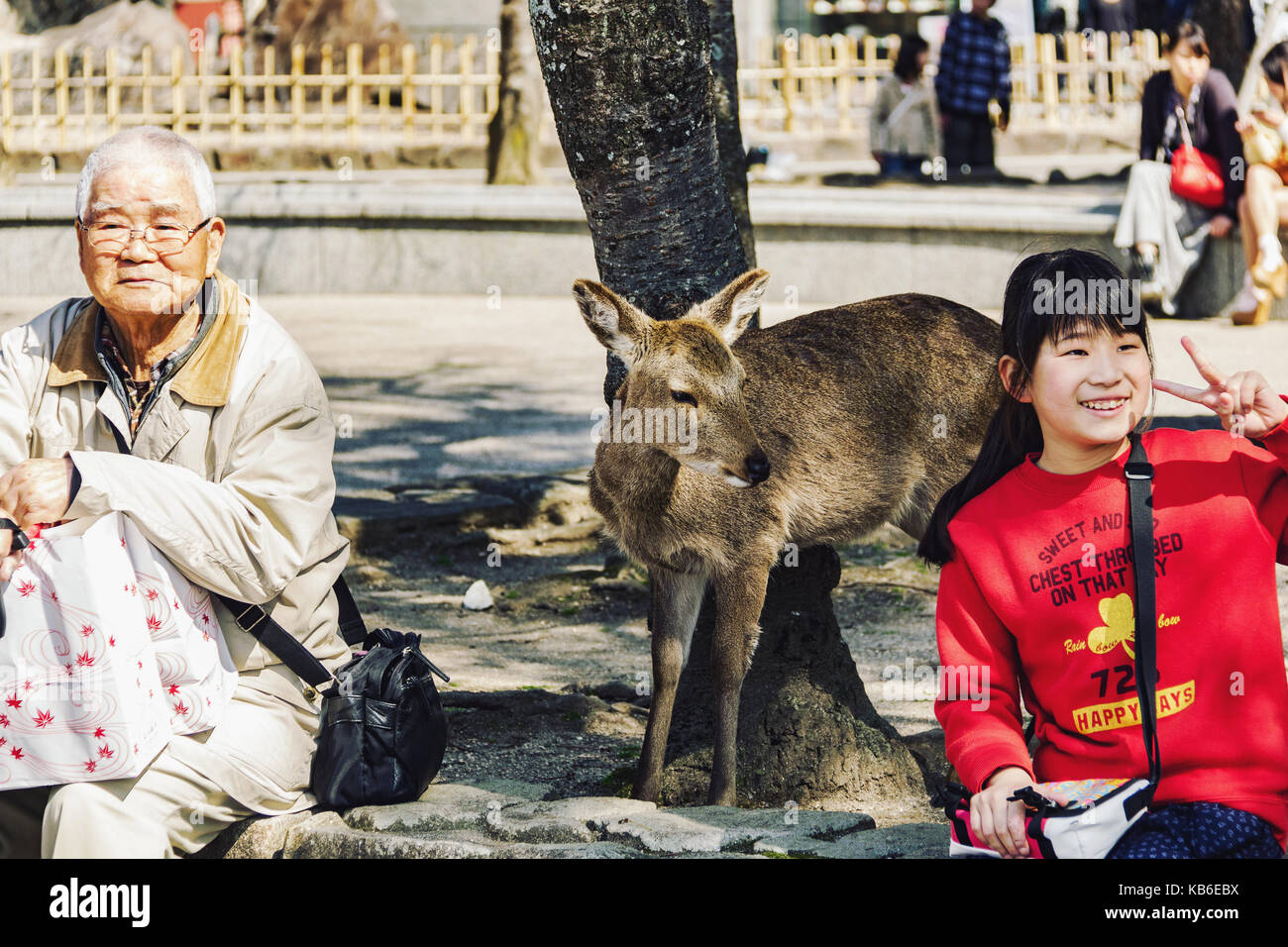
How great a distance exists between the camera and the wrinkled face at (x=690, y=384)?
436 centimetres

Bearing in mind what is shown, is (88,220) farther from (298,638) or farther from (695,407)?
(695,407)

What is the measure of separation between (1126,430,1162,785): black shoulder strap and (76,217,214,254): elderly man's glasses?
2.12 meters

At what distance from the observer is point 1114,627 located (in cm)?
310

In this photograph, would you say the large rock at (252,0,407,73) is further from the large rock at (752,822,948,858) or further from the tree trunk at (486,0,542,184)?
the large rock at (752,822,948,858)

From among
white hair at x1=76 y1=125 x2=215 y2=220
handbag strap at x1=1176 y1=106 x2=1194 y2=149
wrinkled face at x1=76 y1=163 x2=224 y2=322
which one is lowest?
wrinkled face at x1=76 y1=163 x2=224 y2=322

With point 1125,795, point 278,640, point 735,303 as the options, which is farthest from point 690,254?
point 1125,795

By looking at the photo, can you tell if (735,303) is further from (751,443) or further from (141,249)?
(141,249)

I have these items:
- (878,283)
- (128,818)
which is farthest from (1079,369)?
(878,283)

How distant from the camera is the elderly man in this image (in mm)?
3557

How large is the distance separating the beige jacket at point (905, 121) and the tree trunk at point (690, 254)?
38.0 feet

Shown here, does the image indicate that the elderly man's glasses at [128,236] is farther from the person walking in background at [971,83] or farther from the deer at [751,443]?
the person walking in background at [971,83]

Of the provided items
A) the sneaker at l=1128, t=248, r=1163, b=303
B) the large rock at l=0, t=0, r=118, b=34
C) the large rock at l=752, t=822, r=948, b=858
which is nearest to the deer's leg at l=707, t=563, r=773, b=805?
the large rock at l=752, t=822, r=948, b=858

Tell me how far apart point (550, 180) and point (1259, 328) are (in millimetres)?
7374
